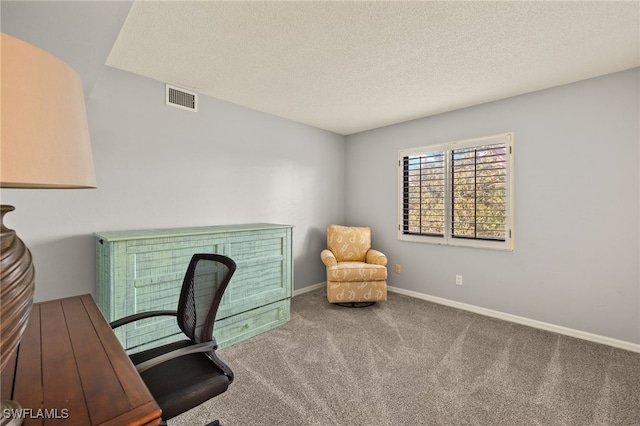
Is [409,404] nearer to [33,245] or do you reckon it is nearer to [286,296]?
[286,296]

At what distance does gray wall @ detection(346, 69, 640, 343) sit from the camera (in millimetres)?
2510

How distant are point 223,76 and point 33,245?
6.58 feet

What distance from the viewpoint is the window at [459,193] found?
124 inches

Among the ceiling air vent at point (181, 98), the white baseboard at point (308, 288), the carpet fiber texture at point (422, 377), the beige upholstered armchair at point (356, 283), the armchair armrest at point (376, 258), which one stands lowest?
the carpet fiber texture at point (422, 377)

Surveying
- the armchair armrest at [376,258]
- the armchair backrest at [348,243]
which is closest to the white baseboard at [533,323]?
the armchair armrest at [376,258]

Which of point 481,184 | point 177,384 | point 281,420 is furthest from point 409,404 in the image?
point 481,184

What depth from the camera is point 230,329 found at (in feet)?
8.54

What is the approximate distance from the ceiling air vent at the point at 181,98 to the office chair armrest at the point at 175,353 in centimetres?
240

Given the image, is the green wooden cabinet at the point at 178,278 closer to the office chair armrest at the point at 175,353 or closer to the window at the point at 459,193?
the office chair armrest at the point at 175,353

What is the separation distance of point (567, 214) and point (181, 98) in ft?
13.1

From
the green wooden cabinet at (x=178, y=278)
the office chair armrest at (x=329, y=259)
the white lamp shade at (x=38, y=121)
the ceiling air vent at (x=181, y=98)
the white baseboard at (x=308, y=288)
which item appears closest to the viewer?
the white lamp shade at (x=38, y=121)

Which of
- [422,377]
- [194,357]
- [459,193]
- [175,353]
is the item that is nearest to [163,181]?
[194,357]

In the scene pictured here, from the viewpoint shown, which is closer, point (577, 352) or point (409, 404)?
point (409, 404)

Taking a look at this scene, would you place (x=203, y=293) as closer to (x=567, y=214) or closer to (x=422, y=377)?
(x=422, y=377)
